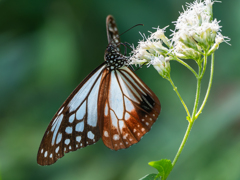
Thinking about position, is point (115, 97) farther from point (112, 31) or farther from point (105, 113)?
point (112, 31)

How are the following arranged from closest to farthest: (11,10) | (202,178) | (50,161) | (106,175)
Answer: (50,161) < (202,178) < (106,175) < (11,10)

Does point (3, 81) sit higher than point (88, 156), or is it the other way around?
point (3, 81)

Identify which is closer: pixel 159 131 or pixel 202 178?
pixel 202 178

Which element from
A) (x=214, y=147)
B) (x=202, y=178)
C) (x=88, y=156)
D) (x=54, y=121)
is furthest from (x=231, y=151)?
(x=54, y=121)

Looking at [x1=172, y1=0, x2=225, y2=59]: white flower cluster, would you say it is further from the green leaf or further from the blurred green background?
the blurred green background

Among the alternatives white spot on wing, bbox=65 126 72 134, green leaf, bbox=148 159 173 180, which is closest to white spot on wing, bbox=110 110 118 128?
white spot on wing, bbox=65 126 72 134

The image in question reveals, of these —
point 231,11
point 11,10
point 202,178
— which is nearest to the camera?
point 202,178

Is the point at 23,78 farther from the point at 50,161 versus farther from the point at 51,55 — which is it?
the point at 50,161
